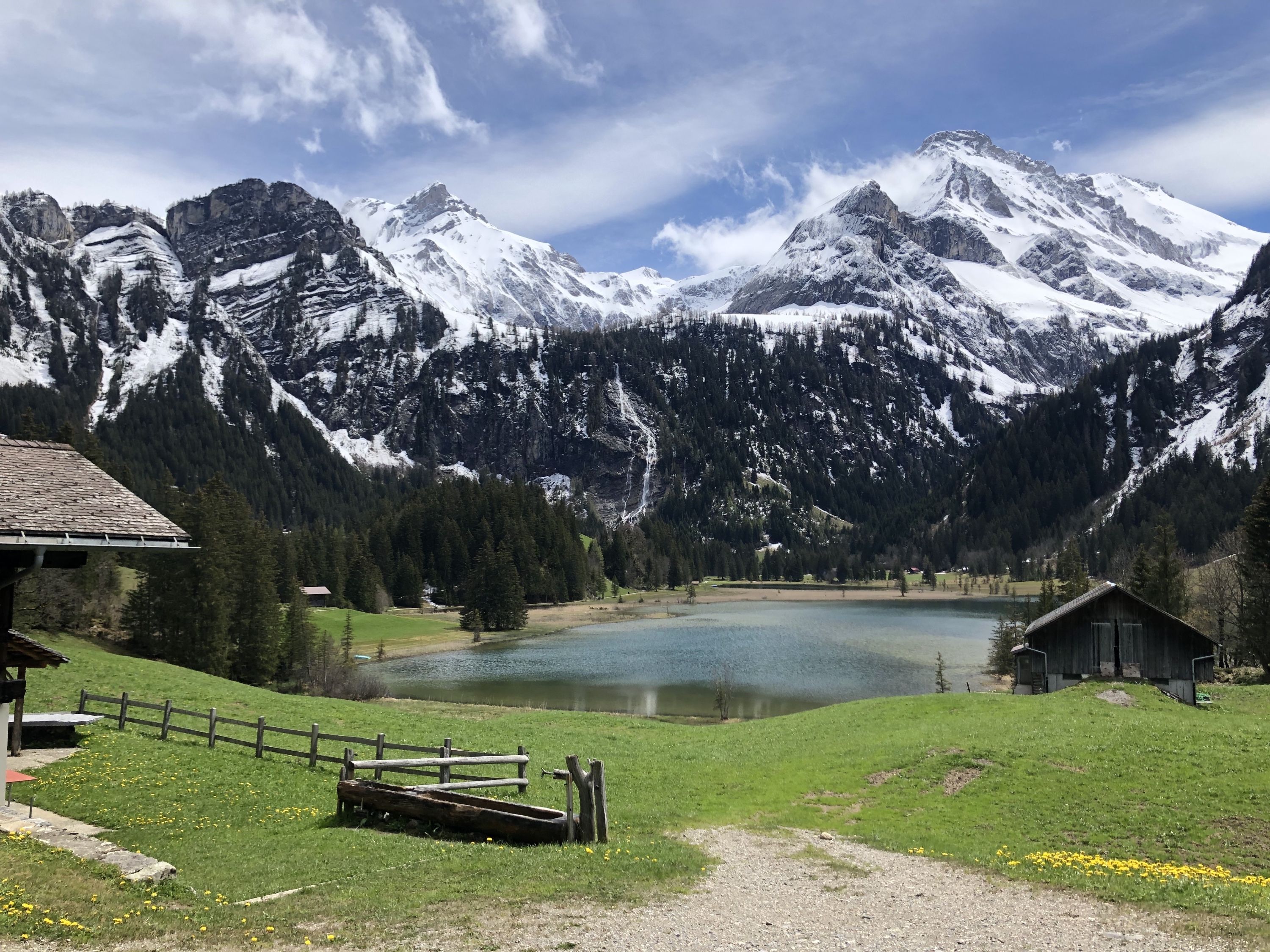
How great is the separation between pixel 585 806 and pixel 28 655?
50.7 ft

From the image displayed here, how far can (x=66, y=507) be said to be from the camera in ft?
58.0

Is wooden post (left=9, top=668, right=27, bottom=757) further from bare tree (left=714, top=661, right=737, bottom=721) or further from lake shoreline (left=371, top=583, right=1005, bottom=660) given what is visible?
lake shoreline (left=371, top=583, right=1005, bottom=660)

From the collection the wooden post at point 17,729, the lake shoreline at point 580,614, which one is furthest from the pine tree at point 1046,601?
the wooden post at point 17,729

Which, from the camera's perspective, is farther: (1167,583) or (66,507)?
(1167,583)

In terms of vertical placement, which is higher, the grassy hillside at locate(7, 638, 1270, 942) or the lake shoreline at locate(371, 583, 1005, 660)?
the grassy hillside at locate(7, 638, 1270, 942)

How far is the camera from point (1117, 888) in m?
15.3

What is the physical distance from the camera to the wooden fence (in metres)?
22.8

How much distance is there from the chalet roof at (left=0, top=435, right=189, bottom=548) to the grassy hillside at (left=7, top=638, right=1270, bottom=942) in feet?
19.2

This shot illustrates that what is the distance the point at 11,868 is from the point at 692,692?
58080mm

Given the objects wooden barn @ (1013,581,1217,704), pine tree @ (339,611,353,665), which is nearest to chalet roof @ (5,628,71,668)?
wooden barn @ (1013,581,1217,704)

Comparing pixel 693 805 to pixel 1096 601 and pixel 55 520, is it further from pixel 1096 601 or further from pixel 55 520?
pixel 1096 601

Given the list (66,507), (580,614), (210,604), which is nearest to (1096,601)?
(66,507)

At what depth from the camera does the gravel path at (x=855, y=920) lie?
40.7 ft

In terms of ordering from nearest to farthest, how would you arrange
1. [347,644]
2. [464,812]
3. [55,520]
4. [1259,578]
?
[55,520]
[464,812]
[1259,578]
[347,644]
